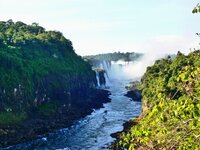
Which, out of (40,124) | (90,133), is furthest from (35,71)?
(90,133)

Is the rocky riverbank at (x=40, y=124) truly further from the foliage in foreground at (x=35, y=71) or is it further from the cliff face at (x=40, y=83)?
the foliage in foreground at (x=35, y=71)

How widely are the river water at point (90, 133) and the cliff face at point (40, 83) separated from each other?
3.86m

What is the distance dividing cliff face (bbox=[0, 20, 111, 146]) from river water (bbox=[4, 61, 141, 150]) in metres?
3.86

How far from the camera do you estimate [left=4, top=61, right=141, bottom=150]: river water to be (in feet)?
214

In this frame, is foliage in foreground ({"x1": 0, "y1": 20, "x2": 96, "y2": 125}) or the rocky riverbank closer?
the rocky riverbank

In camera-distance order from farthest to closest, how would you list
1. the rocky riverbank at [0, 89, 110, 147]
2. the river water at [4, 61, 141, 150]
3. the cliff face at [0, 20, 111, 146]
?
the cliff face at [0, 20, 111, 146]
the rocky riverbank at [0, 89, 110, 147]
the river water at [4, 61, 141, 150]

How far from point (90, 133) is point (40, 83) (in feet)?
104

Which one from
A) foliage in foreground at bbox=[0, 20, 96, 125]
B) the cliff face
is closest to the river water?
the cliff face

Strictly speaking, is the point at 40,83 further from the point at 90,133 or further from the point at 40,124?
the point at 90,133

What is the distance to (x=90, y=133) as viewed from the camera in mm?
74688

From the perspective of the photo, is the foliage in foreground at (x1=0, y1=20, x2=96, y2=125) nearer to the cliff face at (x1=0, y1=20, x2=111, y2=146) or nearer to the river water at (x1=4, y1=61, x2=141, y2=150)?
the cliff face at (x1=0, y1=20, x2=111, y2=146)

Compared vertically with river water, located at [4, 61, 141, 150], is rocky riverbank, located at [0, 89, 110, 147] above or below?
above

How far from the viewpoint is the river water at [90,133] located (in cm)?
6512

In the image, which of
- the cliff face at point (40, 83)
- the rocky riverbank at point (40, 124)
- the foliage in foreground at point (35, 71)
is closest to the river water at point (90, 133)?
the rocky riverbank at point (40, 124)
